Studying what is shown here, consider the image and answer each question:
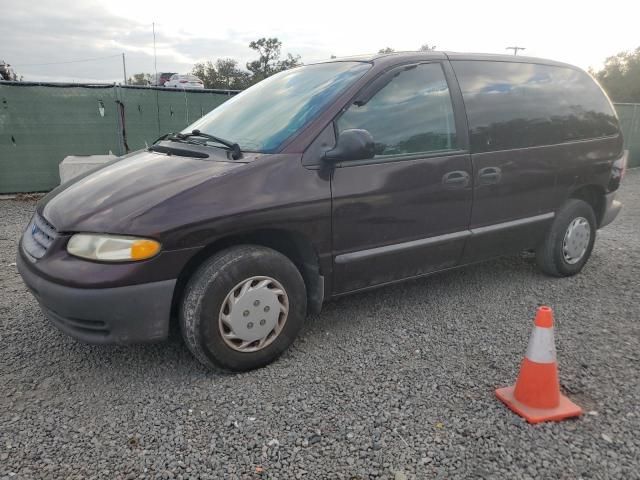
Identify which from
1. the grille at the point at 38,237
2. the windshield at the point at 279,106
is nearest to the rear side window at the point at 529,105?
the windshield at the point at 279,106

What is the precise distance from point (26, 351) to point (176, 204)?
57.9 inches

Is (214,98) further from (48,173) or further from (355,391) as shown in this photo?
(355,391)

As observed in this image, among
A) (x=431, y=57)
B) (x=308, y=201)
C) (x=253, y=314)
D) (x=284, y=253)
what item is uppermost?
(x=431, y=57)

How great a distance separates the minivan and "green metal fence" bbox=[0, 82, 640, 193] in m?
5.43

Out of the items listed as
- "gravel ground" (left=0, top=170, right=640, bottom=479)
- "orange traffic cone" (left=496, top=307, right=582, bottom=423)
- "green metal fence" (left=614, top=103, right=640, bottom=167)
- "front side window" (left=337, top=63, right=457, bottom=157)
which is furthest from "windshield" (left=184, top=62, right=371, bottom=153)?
"green metal fence" (left=614, top=103, right=640, bottom=167)

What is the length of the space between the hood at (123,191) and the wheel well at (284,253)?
36cm

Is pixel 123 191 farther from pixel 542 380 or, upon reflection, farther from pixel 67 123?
pixel 67 123

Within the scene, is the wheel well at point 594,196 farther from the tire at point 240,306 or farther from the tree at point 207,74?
the tree at point 207,74

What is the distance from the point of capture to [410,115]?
330 cm

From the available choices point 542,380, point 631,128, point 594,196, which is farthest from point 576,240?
point 631,128

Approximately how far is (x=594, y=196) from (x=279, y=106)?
303cm

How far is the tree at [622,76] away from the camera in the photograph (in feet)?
127

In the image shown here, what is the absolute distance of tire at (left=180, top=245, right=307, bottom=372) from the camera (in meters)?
2.61

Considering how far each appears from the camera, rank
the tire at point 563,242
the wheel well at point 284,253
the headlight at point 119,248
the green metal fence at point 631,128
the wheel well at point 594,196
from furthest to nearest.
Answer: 1. the green metal fence at point 631,128
2. the wheel well at point 594,196
3. the tire at point 563,242
4. the wheel well at point 284,253
5. the headlight at point 119,248
